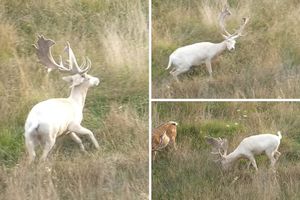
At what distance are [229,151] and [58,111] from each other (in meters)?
1.35

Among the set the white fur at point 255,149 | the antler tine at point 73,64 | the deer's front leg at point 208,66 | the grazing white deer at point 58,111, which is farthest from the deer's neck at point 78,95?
the white fur at point 255,149

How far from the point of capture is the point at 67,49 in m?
5.36

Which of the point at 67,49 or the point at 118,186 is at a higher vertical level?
the point at 67,49

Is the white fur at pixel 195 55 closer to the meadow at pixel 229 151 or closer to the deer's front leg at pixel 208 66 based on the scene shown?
the deer's front leg at pixel 208 66

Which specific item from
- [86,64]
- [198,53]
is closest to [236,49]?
[198,53]

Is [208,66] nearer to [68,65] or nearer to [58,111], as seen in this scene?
[68,65]

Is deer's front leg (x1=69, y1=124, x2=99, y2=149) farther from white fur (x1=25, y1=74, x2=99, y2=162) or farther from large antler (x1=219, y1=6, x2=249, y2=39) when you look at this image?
large antler (x1=219, y1=6, x2=249, y2=39)

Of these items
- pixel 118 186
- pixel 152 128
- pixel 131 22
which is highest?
pixel 131 22

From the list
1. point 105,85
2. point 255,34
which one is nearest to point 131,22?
point 105,85

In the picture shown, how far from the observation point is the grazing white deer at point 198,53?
5.55 meters

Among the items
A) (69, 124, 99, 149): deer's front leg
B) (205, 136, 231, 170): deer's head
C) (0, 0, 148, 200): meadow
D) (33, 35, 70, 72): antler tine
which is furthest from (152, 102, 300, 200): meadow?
(33, 35, 70, 72): antler tine

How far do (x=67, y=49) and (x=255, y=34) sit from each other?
152 centimetres

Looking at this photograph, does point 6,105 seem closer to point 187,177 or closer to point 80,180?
point 80,180

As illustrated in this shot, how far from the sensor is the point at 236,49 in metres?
5.68
